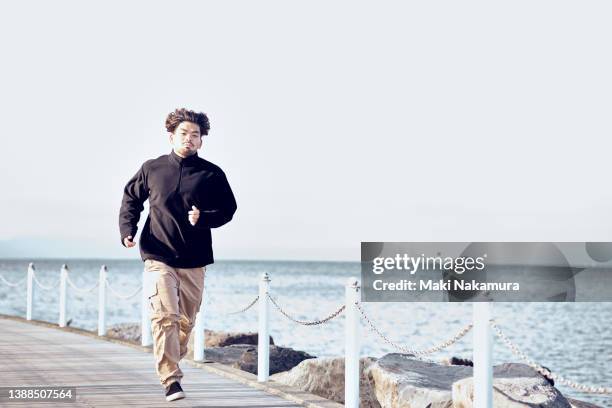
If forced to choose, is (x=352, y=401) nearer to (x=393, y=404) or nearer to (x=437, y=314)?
(x=393, y=404)

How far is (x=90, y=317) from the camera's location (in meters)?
53.4

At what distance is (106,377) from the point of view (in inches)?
450

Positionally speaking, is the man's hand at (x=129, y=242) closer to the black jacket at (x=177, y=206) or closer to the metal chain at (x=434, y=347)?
the black jacket at (x=177, y=206)

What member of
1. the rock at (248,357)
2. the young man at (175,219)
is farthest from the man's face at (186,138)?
the rock at (248,357)

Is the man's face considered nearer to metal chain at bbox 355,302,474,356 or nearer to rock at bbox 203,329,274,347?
metal chain at bbox 355,302,474,356

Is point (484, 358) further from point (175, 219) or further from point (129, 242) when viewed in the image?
point (129, 242)

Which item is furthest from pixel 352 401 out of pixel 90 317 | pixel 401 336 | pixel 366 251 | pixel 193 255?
pixel 90 317

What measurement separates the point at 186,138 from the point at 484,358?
3.20 m

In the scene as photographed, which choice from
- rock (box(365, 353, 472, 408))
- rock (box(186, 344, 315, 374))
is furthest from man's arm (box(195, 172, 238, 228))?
rock (box(186, 344, 315, 374))

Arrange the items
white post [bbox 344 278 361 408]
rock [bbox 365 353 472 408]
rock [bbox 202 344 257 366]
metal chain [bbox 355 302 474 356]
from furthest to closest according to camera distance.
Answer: rock [bbox 202 344 257 366], rock [bbox 365 353 472 408], white post [bbox 344 278 361 408], metal chain [bbox 355 302 474 356]

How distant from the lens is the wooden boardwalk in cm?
955

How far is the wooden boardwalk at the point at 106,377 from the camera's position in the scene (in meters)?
9.55

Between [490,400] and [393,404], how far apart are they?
383cm

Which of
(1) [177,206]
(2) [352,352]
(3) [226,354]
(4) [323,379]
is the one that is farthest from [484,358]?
(3) [226,354]
